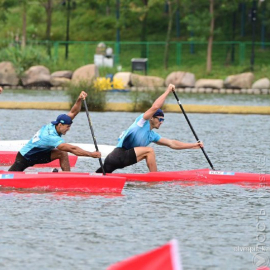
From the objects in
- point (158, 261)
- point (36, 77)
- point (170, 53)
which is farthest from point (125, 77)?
point (158, 261)

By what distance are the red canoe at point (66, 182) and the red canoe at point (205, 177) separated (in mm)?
1242

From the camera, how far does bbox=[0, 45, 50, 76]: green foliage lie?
5119 cm

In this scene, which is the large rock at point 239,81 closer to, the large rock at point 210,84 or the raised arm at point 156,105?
the large rock at point 210,84

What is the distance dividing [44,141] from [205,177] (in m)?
2.90

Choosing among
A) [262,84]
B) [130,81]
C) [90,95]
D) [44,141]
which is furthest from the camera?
[130,81]

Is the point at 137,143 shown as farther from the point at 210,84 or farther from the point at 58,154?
the point at 210,84

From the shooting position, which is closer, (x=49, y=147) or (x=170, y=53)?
(x=49, y=147)

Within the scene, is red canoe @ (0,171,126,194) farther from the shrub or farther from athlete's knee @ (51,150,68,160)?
the shrub

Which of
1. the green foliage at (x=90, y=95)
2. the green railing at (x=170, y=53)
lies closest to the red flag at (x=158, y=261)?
the green foliage at (x=90, y=95)

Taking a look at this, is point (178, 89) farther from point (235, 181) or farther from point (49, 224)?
point (49, 224)

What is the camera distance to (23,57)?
5150 centimetres

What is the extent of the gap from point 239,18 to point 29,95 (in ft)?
89.7

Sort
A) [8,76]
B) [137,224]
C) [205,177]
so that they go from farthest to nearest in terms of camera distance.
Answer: [8,76]
[205,177]
[137,224]

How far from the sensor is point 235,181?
1677 cm
